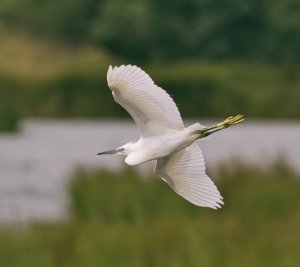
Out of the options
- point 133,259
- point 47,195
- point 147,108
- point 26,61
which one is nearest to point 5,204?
point 47,195

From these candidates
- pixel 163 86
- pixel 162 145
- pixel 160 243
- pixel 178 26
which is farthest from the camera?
pixel 178 26

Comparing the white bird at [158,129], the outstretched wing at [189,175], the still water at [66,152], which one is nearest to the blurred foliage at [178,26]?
the still water at [66,152]

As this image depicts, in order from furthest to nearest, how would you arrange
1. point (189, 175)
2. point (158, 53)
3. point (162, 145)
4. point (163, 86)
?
point (158, 53)
point (163, 86)
point (189, 175)
point (162, 145)

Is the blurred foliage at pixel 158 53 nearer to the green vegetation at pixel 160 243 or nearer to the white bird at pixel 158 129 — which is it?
the green vegetation at pixel 160 243

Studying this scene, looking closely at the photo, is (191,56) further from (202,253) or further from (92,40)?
(202,253)

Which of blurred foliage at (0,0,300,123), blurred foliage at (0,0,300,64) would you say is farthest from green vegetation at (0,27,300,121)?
blurred foliage at (0,0,300,64)

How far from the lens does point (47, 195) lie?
15516 mm

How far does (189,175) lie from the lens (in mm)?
5340

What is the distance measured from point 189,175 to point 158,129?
36 centimetres

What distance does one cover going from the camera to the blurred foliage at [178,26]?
112ft

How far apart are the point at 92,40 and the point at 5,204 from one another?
21162mm

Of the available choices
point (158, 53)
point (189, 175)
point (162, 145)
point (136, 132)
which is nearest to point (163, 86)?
point (136, 132)

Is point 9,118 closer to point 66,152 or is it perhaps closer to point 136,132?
point 66,152

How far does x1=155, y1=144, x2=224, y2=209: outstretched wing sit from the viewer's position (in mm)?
5223
